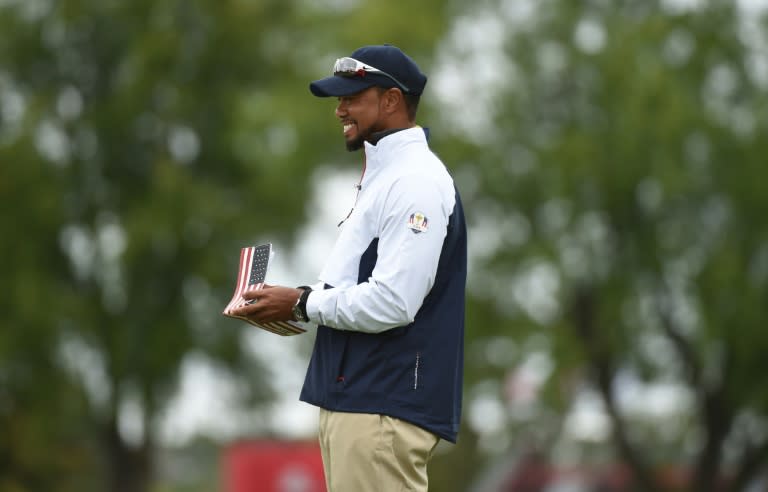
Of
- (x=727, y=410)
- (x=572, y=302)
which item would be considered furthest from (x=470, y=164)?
(x=727, y=410)

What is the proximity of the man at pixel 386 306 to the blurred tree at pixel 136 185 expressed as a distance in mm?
20533

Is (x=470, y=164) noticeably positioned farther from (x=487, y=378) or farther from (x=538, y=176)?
(x=487, y=378)

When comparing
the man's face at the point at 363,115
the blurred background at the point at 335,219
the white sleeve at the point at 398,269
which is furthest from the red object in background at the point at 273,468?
the white sleeve at the point at 398,269

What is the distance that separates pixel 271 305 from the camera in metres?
4.44

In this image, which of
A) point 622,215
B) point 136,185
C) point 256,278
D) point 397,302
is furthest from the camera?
point 136,185

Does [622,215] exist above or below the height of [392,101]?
below

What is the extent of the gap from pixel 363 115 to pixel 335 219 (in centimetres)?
2313

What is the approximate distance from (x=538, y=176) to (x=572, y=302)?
2341mm

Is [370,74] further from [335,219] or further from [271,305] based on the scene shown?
[335,219]

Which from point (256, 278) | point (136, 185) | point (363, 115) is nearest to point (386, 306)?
point (256, 278)

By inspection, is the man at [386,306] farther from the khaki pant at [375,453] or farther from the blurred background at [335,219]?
the blurred background at [335,219]

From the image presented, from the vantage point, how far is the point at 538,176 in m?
24.4

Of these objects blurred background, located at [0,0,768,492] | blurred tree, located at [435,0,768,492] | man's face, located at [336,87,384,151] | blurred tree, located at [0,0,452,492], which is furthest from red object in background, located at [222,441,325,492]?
man's face, located at [336,87,384,151]

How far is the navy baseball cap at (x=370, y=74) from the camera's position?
456cm
